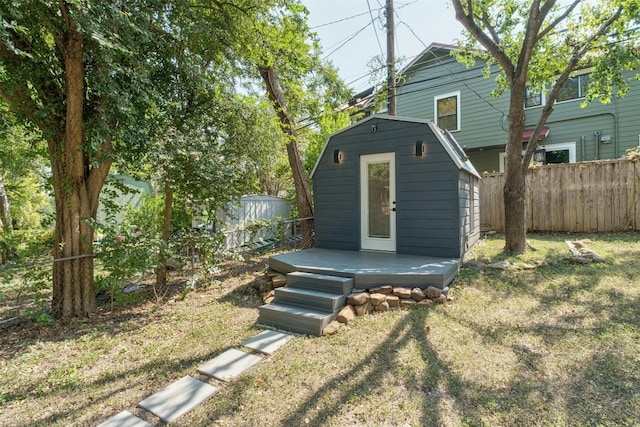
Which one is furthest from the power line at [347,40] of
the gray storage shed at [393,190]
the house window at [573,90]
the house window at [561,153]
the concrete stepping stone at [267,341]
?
the concrete stepping stone at [267,341]

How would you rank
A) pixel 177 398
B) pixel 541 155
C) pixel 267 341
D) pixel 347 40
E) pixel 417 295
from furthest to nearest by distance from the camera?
pixel 541 155, pixel 347 40, pixel 417 295, pixel 267 341, pixel 177 398

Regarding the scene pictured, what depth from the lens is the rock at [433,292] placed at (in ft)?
12.7

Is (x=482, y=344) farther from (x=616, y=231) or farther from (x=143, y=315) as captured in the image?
(x=616, y=231)

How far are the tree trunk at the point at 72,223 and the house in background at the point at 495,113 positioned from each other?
28.6 feet

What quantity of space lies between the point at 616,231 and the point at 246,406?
9153mm

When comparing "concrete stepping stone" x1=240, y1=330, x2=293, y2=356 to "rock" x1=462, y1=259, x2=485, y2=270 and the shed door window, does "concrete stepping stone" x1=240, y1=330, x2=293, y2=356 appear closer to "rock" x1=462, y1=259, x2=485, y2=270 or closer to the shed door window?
the shed door window

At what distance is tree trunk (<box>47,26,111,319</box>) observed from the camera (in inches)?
158

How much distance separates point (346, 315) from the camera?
11.7ft

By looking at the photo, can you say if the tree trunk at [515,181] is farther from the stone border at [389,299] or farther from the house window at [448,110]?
the house window at [448,110]

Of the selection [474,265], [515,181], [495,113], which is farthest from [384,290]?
[495,113]

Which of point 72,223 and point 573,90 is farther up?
point 573,90

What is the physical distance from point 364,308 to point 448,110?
10318 mm

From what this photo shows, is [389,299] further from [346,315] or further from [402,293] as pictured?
[346,315]

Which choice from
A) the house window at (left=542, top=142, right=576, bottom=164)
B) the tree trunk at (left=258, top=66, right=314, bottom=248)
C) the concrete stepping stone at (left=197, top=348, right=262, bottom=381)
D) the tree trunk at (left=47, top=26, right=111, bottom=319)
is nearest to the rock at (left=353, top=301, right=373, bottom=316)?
the concrete stepping stone at (left=197, top=348, right=262, bottom=381)
